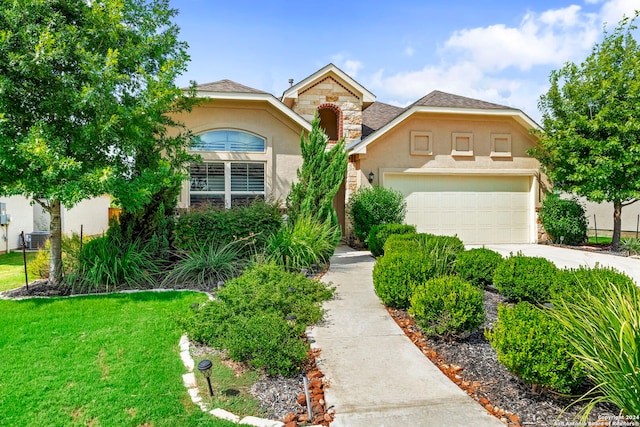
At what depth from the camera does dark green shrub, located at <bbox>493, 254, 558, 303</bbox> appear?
515 centimetres

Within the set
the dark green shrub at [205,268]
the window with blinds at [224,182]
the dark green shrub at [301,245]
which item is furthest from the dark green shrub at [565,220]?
the dark green shrub at [205,268]

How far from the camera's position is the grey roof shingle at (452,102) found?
12.8 meters

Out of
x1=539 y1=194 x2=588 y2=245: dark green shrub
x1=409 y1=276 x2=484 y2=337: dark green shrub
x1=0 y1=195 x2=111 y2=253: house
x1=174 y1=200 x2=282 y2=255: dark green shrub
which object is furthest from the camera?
x1=539 y1=194 x2=588 y2=245: dark green shrub

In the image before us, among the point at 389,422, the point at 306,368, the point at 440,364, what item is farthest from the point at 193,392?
the point at 440,364

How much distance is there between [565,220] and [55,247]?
14543mm

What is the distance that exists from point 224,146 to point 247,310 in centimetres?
791

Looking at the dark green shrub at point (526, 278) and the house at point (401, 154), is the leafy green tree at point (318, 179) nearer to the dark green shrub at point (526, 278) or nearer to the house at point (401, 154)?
the house at point (401, 154)

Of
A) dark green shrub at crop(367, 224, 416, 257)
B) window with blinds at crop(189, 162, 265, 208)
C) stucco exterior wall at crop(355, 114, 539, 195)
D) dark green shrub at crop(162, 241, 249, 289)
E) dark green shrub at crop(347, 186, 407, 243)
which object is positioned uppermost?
stucco exterior wall at crop(355, 114, 539, 195)

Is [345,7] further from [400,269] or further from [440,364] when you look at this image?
[440,364]

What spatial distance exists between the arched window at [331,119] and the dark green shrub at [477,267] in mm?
8991

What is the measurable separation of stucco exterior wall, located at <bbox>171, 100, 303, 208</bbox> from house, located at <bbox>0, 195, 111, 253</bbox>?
4274 millimetres

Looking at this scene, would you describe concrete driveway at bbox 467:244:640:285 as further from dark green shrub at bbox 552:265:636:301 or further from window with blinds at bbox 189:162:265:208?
window with blinds at bbox 189:162:265:208

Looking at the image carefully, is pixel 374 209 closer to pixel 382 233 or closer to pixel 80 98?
pixel 382 233

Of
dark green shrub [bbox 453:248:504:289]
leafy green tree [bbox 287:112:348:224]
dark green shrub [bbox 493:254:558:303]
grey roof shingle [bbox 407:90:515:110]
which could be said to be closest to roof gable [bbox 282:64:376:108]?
grey roof shingle [bbox 407:90:515:110]
